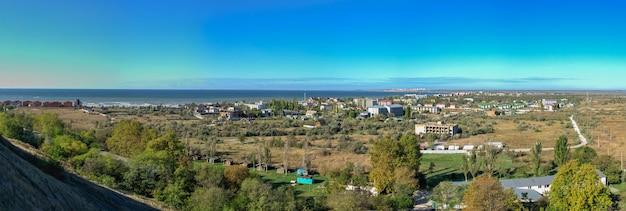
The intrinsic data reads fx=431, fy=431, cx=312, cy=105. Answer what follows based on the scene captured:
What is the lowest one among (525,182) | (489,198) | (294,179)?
(294,179)

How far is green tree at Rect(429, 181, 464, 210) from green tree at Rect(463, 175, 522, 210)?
232cm

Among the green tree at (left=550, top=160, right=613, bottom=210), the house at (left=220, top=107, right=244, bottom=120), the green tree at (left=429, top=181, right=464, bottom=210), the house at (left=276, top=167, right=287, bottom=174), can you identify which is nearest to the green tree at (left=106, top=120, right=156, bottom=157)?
the house at (left=276, top=167, right=287, bottom=174)

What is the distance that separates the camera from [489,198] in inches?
784

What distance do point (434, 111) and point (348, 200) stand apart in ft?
292

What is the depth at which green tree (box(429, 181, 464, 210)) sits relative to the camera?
23109 millimetres

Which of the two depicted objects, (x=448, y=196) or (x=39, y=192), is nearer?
(x=39, y=192)

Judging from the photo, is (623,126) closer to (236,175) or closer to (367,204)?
(367,204)

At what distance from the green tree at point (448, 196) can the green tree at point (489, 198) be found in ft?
7.60

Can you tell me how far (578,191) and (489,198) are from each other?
169 inches

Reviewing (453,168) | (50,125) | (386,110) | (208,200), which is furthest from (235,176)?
(386,110)

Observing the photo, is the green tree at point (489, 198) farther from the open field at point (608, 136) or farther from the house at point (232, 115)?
the house at point (232, 115)

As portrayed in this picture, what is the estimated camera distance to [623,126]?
6231 centimetres

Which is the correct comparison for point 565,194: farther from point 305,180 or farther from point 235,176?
point 235,176

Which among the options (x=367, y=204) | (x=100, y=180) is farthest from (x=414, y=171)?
(x=100, y=180)
